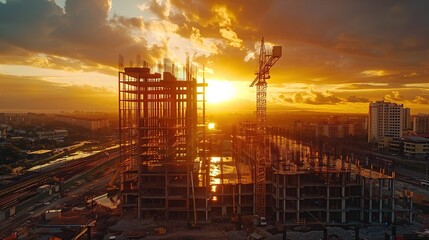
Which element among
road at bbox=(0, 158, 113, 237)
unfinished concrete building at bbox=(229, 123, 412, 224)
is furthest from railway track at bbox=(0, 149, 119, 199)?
unfinished concrete building at bbox=(229, 123, 412, 224)

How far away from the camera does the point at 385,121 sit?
8519 centimetres

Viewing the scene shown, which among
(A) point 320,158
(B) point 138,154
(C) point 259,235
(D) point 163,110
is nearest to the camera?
(C) point 259,235

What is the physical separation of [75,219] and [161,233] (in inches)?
328

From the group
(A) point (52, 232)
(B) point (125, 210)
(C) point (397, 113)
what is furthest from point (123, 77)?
(C) point (397, 113)

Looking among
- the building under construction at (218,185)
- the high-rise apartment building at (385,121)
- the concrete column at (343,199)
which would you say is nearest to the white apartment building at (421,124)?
the high-rise apartment building at (385,121)

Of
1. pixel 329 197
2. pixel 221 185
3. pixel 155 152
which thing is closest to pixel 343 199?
pixel 329 197

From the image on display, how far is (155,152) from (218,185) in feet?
22.3

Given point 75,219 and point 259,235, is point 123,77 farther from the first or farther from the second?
point 259,235

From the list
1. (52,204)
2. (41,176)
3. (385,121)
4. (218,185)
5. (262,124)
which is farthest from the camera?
(385,121)

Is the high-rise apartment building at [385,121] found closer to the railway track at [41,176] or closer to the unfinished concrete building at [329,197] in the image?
the unfinished concrete building at [329,197]

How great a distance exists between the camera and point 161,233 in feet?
81.7

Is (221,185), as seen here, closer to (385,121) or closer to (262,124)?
(262,124)

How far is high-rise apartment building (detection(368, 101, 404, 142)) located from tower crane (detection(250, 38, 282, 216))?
58.2 m

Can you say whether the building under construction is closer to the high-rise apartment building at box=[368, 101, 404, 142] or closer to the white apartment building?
the high-rise apartment building at box=[368, 101, 404, 142]
